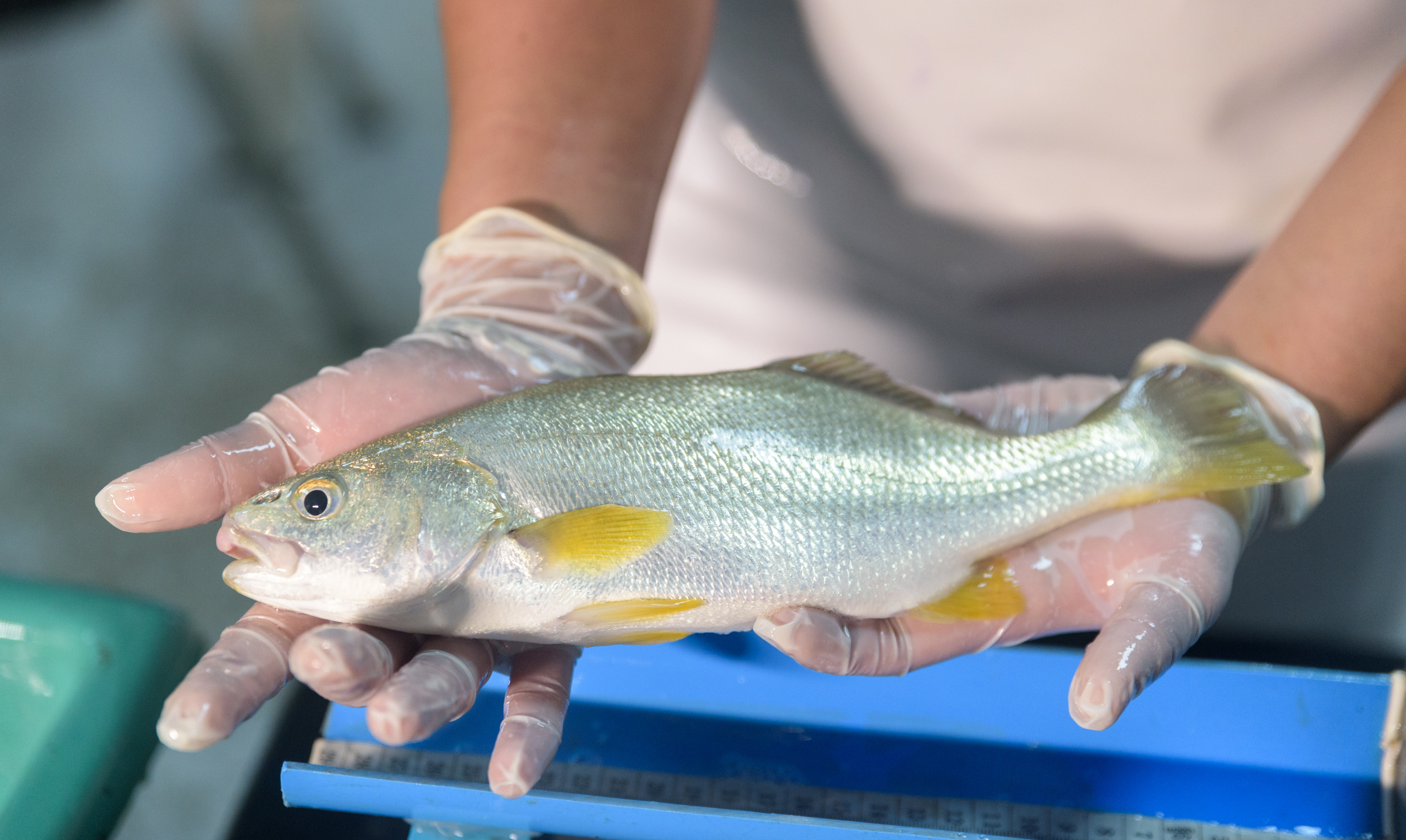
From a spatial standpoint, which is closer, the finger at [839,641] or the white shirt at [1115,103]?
the finger at [839,641]

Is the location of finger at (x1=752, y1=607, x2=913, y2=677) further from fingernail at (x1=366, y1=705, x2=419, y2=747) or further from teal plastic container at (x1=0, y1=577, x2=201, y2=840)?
teal plastic container at (x1=0, y1=577, x2=201, y2=840)

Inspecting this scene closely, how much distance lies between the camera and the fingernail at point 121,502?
3.62ft

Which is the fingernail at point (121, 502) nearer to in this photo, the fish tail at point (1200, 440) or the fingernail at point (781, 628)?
the fingernail at point (781, 628)

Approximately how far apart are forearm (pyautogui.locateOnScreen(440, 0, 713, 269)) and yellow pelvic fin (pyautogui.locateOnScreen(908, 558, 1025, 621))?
870 millimetres

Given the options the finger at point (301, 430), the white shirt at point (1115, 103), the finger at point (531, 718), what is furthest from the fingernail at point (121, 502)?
the white shirt at point (1115, 103)

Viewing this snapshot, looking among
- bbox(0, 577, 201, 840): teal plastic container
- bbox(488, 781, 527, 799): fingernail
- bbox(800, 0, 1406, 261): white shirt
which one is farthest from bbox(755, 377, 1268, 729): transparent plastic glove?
bbox(0, 577, 201, 840): teal plastic container

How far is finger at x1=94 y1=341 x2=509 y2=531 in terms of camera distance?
1.12 meters

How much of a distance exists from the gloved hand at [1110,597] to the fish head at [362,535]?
1.37 feet

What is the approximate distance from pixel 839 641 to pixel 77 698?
1146 millimetres

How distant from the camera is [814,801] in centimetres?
140

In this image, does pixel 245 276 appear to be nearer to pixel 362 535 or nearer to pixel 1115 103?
pixel 362 535

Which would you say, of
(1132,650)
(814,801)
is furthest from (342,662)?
(1132,650)

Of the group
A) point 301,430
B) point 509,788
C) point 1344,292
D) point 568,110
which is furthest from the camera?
point 568,110

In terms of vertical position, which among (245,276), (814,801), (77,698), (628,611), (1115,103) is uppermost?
(1115,103)
